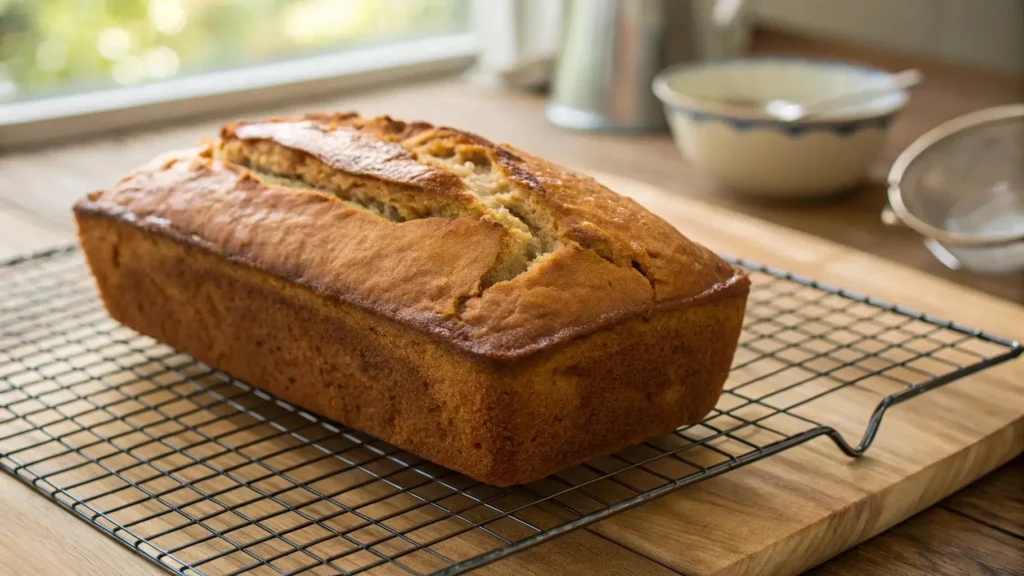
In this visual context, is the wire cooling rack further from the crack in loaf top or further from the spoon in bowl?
the spoon in bowl

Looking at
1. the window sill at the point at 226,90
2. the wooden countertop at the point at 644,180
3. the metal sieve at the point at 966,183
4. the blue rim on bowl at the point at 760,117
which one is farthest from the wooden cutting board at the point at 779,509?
the window sill at the point at 226,90

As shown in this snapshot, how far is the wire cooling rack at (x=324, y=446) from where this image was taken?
3.55 ft

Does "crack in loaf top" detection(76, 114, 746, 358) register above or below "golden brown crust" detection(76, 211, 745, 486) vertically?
above

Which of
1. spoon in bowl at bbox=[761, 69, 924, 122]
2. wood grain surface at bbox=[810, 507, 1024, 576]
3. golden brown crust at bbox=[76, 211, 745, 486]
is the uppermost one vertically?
spoon in bowl at bbox=[761, 69, 924, 122]

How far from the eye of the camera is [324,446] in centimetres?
129

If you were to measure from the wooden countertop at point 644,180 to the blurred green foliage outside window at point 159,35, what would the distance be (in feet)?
0.67

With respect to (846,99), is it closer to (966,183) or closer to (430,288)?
(966,183)

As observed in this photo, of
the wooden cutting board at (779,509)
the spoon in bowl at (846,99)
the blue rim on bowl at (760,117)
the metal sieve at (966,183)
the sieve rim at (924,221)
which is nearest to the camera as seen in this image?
the wooden cutting board at (779,509)

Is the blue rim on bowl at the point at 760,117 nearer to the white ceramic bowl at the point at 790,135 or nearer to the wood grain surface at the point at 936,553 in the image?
the white ceramic bowl at the point at 790,135

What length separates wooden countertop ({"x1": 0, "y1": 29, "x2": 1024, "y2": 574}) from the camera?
3.66 ft

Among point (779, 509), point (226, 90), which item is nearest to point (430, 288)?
point (779, 509)

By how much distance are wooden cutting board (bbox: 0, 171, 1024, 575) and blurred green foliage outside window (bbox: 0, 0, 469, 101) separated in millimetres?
1778

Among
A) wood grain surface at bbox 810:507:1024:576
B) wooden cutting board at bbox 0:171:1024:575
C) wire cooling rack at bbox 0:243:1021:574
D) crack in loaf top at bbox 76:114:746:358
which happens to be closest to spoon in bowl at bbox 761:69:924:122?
wire cooling rack at bbox 0:243:1021:574

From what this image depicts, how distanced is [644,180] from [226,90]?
3.86 feet
